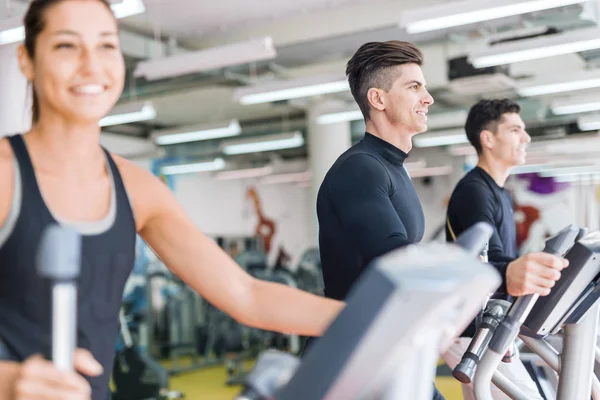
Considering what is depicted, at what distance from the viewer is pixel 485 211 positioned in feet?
9.28

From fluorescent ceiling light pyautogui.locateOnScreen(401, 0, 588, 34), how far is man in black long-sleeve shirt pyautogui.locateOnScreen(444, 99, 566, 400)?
1.47 m

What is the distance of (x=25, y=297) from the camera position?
108 cm

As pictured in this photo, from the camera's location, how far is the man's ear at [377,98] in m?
2.25

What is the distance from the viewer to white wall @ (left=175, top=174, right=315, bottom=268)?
14.2 meters

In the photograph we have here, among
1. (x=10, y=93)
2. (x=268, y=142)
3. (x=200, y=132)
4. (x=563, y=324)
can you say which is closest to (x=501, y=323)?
(x=563, y=324)

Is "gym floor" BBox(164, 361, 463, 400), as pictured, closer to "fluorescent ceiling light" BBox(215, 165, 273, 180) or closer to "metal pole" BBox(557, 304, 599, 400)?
"metal pole" BBox(557, 304, 599, 400)

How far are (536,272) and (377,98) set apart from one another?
79cm

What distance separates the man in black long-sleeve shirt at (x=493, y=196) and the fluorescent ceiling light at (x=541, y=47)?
2495mm

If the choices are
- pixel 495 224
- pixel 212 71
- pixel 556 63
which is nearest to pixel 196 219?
pixel 212 71

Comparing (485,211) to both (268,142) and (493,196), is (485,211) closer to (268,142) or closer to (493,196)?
(493,196)

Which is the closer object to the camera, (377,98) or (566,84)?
(377,98)

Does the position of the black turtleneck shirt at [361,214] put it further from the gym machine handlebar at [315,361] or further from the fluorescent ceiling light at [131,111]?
the fluorescent ceiling light at [131,111]

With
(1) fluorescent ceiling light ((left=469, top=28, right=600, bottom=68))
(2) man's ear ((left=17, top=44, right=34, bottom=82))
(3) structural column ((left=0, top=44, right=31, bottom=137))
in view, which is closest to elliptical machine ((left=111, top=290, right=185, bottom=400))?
(3) structural column ((left=0, top=44, right=31, bottom=137))

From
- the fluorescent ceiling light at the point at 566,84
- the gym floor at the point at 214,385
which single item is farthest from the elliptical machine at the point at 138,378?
the fluorescent ceiling light at the point at 566,84
